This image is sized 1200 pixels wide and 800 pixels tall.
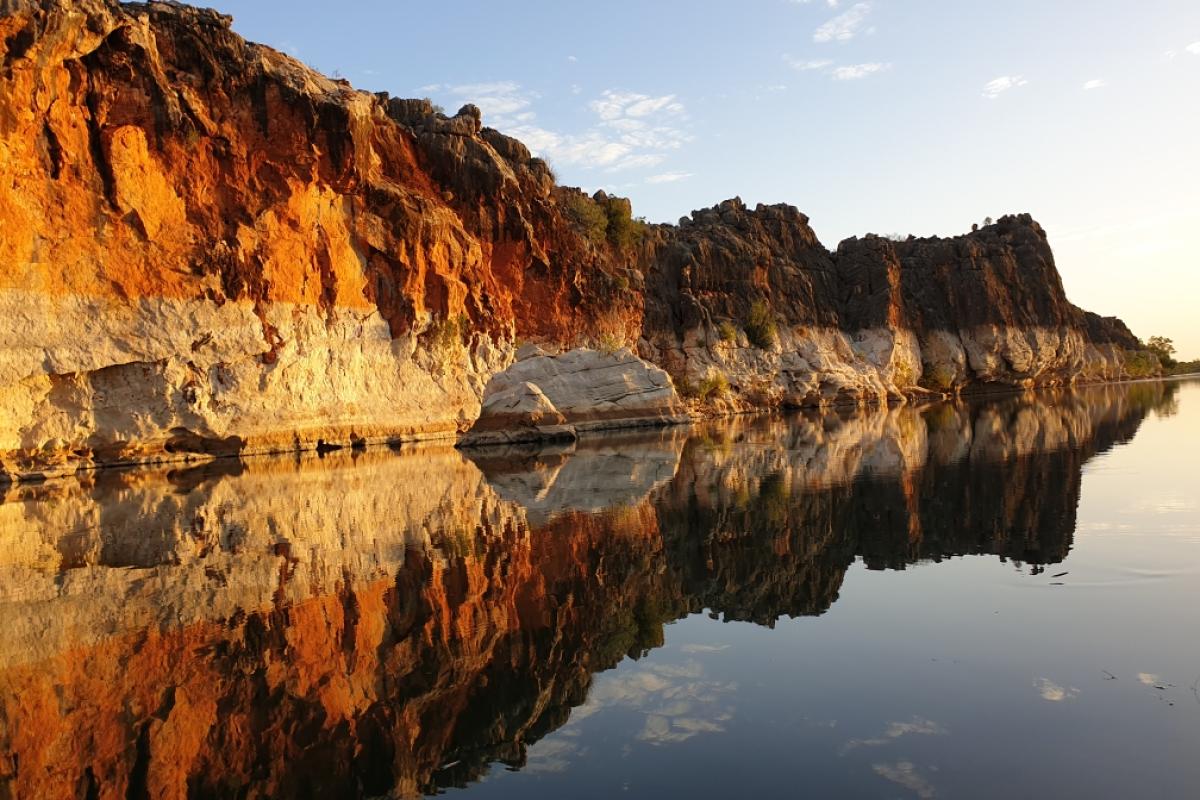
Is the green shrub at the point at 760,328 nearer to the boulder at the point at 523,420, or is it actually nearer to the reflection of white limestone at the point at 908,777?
the boulder at the point at 523,420

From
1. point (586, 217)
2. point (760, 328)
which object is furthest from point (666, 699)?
point (760, 328)

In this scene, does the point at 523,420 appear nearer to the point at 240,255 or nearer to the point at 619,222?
the point at 240,255

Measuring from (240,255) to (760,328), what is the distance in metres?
41.7

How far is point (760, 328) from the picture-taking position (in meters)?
62.6

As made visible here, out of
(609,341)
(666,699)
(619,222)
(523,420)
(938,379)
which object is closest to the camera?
(666,699)

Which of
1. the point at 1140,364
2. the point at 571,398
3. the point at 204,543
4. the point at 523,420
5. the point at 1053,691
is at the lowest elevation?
the point at 1053,691

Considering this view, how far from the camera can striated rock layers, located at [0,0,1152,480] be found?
81.2 ft

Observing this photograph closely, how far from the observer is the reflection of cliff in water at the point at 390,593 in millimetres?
5555

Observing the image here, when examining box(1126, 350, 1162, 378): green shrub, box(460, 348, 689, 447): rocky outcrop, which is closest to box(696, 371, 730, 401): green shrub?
box(460, 348, 689, 447): rocky outcrop

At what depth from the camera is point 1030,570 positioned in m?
9.09

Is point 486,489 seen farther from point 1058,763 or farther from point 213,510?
point 1058,763

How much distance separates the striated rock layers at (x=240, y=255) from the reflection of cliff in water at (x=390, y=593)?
7.45 metres

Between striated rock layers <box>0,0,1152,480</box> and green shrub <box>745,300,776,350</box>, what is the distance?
11.7 metres

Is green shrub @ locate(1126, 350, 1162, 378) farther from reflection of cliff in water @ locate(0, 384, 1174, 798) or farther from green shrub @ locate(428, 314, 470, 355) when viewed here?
reflection of cliff in water @ locate(0, 384, 1174, 798)
